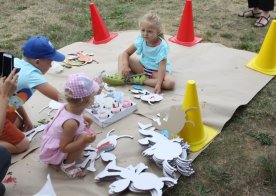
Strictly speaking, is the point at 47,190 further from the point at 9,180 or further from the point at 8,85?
the point at 8,85

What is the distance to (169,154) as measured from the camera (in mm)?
2100

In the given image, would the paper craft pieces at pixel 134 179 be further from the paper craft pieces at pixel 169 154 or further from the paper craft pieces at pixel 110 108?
the paper craft pieces at pixel 110 108

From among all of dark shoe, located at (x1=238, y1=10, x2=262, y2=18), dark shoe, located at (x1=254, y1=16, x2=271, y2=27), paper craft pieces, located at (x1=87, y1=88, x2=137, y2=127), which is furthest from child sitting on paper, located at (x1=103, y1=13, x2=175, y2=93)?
dark shoe, located at (x1=238, y1=10, x2=262, y2=18)

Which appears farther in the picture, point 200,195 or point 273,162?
point 273,162

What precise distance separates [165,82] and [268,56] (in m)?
0.91

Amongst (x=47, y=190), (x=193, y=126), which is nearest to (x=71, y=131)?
(x=47, y=190)

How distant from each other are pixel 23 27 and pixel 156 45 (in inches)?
80.4

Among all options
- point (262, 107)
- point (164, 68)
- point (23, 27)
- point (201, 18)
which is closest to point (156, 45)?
point (164, 68)

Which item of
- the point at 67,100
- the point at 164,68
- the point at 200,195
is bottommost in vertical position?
the point at 200,195

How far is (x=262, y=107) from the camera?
8.72 feet

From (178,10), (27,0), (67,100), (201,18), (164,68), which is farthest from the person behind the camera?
(27,0)

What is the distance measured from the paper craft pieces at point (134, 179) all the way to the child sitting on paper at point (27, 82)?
1.92 ft

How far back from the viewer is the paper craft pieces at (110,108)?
8.27ft

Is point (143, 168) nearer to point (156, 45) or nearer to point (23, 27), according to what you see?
point (156, 45)
